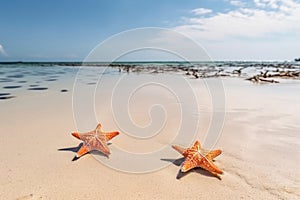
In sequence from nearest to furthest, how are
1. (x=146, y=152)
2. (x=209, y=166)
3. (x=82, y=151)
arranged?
(x=209, y=166) < (x=82, y=151) < (x=146, y=152)

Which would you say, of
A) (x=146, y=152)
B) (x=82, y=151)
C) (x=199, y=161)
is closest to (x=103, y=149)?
(x=82, y=151)

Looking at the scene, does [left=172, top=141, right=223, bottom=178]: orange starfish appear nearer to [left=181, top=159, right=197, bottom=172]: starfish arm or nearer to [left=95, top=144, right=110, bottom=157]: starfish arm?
[left=181, top=159, right=197, bottom=172]: starfish arm

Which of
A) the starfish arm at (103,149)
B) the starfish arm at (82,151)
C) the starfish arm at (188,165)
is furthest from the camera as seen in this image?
the starfish arm at (103,149)

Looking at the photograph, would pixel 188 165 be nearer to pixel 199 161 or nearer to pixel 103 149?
pixel 199 161

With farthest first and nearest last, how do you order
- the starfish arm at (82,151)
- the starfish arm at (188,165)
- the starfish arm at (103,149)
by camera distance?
the starfish arm at (103,149) → the starfish arm at (82,151) → the starfish arm at (188,165)

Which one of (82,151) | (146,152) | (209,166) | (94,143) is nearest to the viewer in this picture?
(209,166)

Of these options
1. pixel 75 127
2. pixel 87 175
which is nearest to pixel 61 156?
pixel 87 175

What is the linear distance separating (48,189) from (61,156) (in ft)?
3.02

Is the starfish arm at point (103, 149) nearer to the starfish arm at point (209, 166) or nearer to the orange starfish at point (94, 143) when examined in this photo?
the orange starfish at point (94, 143)

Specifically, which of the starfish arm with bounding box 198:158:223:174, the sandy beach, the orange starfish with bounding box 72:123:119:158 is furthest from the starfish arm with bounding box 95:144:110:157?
the starfish arm with bounding box 198:158:223:174

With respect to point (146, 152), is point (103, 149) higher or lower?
higher

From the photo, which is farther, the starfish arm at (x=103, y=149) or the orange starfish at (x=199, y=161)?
the starfish arm at (x=103, y=149)

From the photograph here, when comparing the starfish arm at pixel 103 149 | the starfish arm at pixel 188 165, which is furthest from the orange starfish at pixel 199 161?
the starfish arm at pixel 103 149

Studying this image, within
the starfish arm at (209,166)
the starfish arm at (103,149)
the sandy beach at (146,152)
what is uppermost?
the starfish arm at (209,166)
